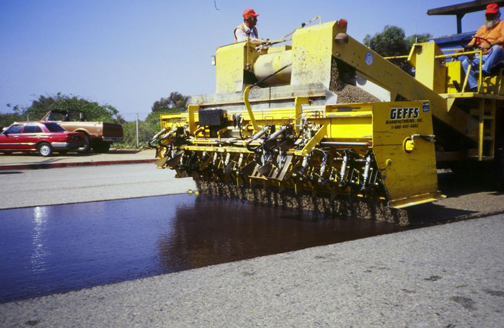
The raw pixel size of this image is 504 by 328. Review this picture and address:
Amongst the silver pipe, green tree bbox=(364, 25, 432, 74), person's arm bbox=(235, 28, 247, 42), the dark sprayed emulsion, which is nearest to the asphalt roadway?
the dark sprayed emulsion

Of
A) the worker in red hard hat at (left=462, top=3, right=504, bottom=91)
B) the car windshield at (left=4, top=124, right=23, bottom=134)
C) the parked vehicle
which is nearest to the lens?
the worker in red hard hat at (left=462, top=3, right=504, bottom=91)

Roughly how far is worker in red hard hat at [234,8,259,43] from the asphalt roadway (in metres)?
4.61

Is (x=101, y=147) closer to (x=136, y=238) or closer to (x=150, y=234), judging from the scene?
(x=150, y=234)

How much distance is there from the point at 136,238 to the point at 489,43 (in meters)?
6.20

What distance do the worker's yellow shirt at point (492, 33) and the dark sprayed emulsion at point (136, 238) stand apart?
3.99m

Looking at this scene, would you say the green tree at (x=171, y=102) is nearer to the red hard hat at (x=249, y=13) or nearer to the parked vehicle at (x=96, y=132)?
the parked vehicle at (x=96, y=132)

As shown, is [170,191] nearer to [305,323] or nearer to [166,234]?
[166,234]

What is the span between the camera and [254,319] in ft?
9.47

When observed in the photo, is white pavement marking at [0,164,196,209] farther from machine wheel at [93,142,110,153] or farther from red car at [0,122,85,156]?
machine wheel at [93,142,110,153]

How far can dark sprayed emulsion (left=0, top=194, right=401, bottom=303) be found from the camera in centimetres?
397

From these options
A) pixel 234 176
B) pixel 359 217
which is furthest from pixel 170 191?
pixel 359 217

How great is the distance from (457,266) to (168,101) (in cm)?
4615

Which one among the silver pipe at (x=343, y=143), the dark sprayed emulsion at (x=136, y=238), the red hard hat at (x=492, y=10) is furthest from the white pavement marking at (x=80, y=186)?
the red hard hat at (x=492, y=10)

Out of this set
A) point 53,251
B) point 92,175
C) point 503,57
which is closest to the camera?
point 53,251
